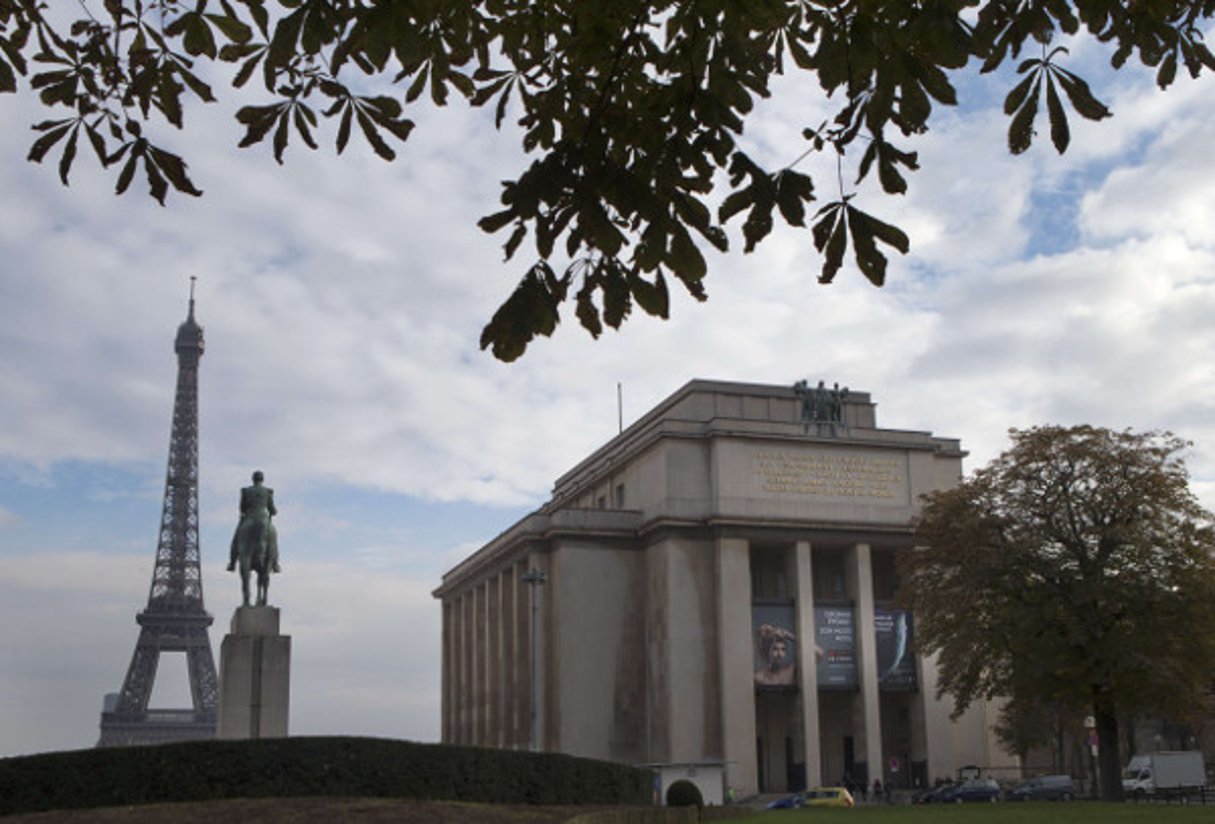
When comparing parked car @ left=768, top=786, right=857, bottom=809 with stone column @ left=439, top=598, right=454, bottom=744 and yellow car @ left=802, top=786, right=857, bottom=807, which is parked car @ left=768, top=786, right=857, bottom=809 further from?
stone column @ left=439, top=598, right=454, bottom=744

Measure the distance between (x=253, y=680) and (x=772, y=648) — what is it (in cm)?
4207

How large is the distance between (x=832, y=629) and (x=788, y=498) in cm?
782

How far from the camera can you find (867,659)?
76750 millimetres

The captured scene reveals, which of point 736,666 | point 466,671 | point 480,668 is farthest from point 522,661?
point 466,671

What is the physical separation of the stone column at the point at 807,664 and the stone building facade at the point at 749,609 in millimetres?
91

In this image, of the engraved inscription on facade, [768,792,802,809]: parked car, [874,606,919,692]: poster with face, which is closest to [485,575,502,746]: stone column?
the engraved inscription on facade

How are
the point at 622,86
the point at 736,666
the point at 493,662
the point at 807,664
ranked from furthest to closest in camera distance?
the point at 493,662, the point at 807,664, the point at 736,666, the point at 622,86

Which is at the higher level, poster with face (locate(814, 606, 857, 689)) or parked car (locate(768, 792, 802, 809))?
poster with face (locate(814, 606, 857, 689))

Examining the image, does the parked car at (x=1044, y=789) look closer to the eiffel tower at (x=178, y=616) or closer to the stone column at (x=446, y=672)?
the stone column at (x=446, y=672)

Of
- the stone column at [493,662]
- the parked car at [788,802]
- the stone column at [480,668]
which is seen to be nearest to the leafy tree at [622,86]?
the parked car at [788,802]

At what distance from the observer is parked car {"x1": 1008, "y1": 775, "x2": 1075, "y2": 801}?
65188mm

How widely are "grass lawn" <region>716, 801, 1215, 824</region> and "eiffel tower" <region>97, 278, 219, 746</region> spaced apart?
87328 mm

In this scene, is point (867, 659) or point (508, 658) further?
point (508, 658)

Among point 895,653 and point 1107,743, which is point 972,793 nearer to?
point 895,653
